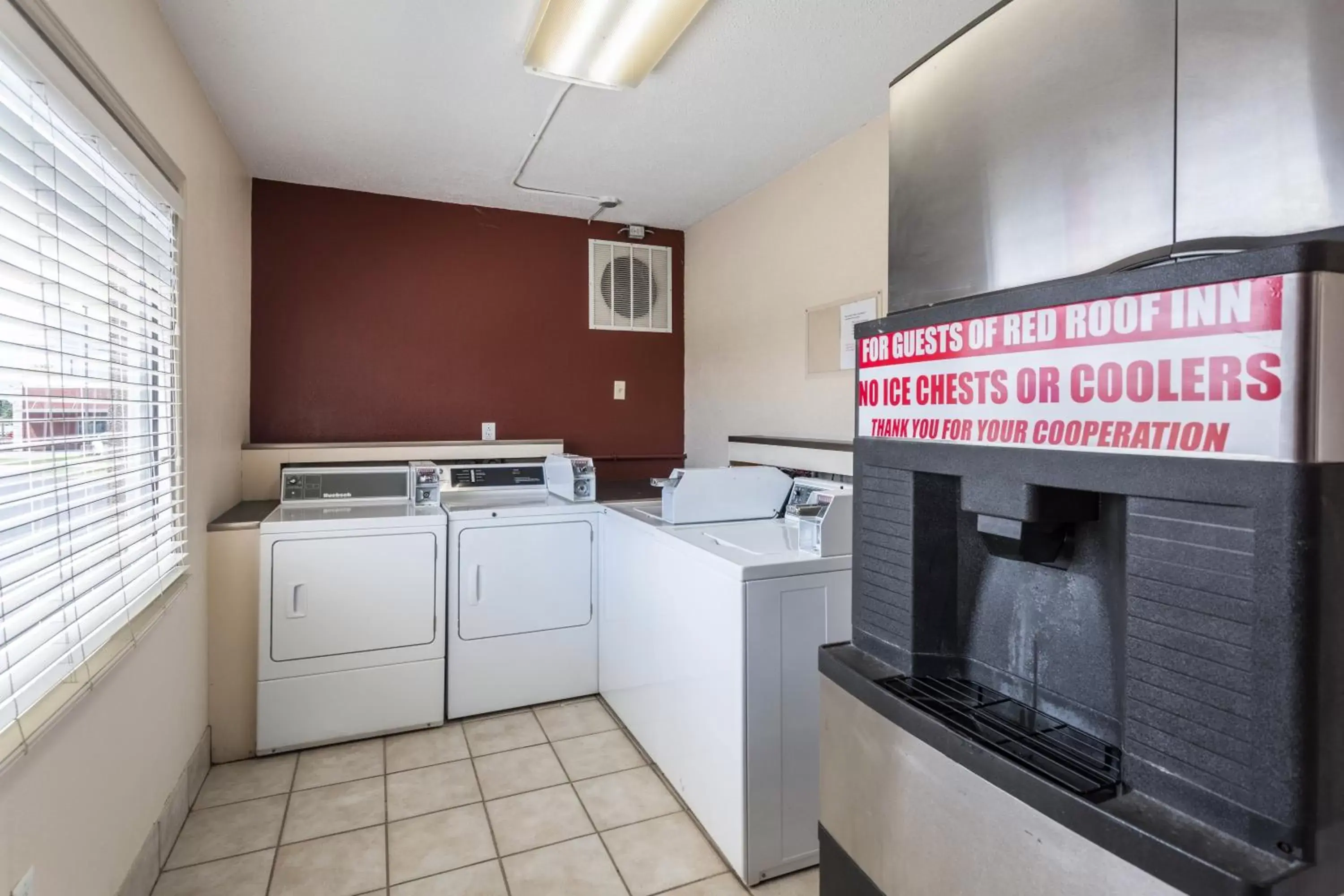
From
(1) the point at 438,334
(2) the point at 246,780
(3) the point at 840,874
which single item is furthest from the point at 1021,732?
(1) the point at 438,334

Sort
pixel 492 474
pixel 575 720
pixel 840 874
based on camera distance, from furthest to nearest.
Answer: pixel 492 474 → pixel 575 720 → pixel 840 874

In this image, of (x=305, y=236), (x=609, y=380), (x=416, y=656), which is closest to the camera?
(x=416, y=656)

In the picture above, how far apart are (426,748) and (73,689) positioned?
147cm

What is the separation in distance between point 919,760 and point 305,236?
3.52 m

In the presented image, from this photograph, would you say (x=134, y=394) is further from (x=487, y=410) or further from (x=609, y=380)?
(x=609, y=380)

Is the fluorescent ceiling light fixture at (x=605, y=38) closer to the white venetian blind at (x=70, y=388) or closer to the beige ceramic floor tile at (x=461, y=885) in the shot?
the white venetian blind at (x=70, y=388)

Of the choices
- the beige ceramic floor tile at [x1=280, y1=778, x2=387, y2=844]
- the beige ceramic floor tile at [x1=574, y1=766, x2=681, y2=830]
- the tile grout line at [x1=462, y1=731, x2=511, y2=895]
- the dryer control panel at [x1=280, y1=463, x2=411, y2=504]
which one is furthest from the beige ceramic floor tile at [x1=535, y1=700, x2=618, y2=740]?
the dryer control panel at [x1=280, y1=463, x2=411, y2=504]

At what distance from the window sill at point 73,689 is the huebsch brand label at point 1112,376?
1.49 metres

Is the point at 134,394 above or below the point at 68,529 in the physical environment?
above

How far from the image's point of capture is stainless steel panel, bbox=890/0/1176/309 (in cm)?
77

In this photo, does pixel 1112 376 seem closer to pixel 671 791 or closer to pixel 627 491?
pixel 671 791

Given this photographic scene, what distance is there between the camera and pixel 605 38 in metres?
2.00

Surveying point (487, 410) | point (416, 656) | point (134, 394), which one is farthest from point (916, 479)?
point (487, 410)

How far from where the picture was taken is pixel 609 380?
159 inches
